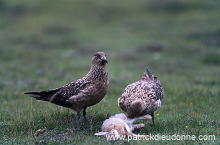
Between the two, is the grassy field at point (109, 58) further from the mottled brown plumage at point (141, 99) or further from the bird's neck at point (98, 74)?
the bird's neck at point (98, 74)

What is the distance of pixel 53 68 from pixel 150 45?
5.40m

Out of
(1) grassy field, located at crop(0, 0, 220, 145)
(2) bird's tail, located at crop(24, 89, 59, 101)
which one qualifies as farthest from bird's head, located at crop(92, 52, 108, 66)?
(1) grassy field, located at crop(0, 0, 220, 145)

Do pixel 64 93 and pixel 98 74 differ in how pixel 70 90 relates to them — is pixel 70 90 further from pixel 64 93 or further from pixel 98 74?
pixel 98 74

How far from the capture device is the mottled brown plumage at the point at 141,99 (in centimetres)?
707

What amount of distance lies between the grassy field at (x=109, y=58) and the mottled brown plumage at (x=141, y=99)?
47 centimetres

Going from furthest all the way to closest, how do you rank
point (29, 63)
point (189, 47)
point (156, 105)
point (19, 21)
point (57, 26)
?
point (19, 21)
point (57, 26)
point (189, 47)
point (29, 63)
point (156, 105)

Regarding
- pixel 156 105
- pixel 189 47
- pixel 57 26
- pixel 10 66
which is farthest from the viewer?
pixel 57 26

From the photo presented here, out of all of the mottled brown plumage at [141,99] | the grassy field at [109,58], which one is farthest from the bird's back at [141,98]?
the grassy field at [109,58]

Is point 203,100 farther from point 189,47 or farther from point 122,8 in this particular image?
point 122,8

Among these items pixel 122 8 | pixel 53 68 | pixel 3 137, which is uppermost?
pixel 122 8

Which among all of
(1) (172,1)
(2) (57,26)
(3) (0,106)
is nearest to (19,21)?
(2) (57,26)

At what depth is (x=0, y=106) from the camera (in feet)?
31.8

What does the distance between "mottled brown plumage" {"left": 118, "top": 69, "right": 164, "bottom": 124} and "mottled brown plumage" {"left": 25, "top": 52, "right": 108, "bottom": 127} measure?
476 millimetres

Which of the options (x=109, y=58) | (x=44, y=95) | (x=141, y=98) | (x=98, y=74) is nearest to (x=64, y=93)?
(x=44, y=95)
